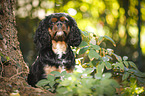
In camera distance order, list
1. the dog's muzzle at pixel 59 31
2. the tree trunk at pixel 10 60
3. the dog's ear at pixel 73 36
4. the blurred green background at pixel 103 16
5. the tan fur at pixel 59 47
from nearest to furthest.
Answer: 1. the tree trunk at pixel 10 60
2. the dog's muzzle at pixel 59 31
3. the tan fur at pixel 59 47
4. the dog's ear at pixel 73 36
5. the blurred green background at pixel 103 16

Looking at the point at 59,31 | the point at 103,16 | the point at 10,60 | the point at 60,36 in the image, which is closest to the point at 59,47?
the point at 60,36

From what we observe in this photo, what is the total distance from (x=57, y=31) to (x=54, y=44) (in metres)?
0.32

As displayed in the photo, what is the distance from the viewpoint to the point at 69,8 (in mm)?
7539

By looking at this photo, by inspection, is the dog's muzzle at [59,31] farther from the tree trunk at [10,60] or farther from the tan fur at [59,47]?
the tree trunk at [10,60]

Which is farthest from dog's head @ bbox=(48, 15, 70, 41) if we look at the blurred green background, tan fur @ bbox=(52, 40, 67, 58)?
the blurred green background

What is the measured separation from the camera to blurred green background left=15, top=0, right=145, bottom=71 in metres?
7.68

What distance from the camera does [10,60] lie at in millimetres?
3117

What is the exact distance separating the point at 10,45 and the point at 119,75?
228 cm

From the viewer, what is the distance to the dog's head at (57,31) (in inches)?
128

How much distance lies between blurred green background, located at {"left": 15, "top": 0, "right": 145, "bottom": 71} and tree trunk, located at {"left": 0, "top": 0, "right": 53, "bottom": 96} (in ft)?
13.8

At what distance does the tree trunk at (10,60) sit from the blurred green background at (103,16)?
4196 mm

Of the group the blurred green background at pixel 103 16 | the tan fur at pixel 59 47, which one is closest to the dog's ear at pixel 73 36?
the tan fur at pixel 59 47

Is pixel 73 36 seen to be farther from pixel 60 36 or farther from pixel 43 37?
pixel 43 37

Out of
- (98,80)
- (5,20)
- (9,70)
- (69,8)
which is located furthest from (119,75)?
(69,8)
